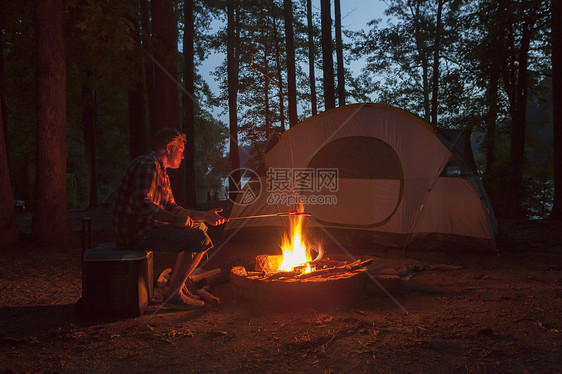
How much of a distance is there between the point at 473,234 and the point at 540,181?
334 inches

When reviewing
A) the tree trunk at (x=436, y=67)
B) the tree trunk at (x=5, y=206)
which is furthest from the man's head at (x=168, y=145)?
the tree trunk at (x=436, y=67)

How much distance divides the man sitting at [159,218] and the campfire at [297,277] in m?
0.57

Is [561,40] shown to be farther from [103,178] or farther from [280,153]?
[103,178]

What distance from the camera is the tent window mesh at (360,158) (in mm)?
6922

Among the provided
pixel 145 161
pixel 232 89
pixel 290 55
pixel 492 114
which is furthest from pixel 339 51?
pixel 145 161

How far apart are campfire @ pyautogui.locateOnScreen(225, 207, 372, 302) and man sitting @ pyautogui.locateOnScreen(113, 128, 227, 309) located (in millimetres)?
566

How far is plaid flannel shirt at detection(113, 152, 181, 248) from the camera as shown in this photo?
11.3 feet

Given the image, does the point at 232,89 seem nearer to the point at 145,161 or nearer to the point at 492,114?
the point at 492,114

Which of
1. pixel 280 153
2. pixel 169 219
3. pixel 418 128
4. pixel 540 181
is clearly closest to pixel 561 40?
pixel 540 181

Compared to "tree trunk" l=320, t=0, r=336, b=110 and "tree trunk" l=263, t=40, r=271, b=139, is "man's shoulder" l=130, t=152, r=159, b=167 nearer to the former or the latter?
"tree trunk" l=320, t=0, r=336, b=110

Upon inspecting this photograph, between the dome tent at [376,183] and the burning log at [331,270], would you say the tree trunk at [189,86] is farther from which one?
the burning log at [331,270]

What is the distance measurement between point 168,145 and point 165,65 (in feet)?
14.4

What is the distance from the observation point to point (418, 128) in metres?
6.71

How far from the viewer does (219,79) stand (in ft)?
73.0
